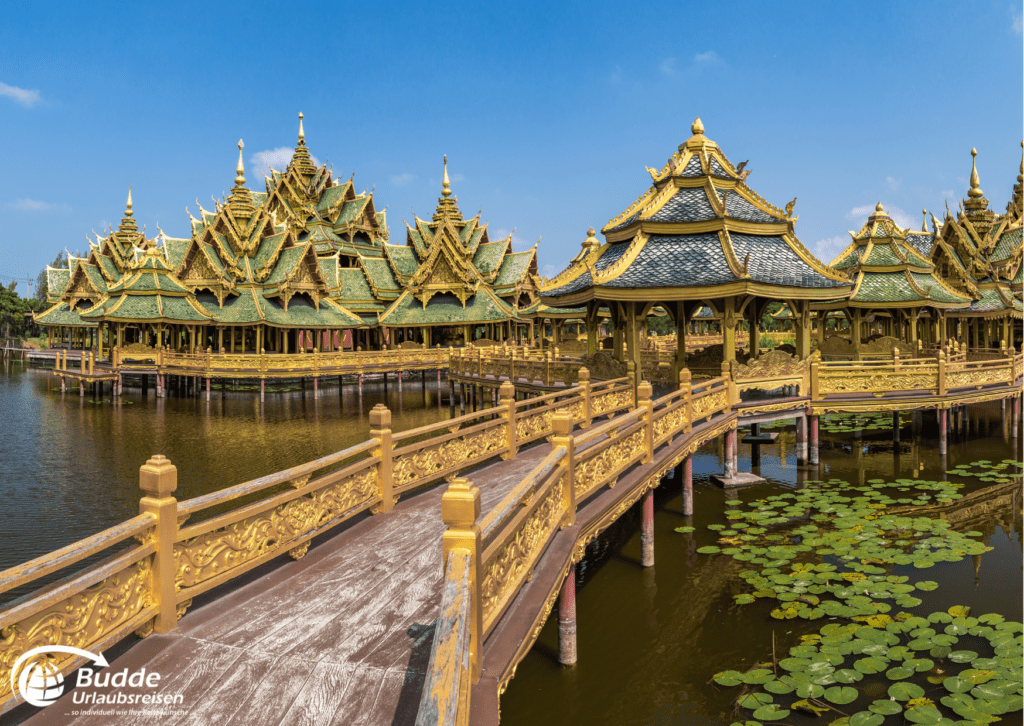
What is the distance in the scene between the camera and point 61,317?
4900 centimetres

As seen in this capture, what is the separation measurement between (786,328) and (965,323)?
1205 inches

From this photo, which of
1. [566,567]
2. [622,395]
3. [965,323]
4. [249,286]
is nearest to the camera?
[566,567]

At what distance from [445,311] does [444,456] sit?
3268cm

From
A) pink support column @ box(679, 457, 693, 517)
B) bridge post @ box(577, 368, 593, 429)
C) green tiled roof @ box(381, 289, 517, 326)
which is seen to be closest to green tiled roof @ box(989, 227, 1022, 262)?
green tiled roof @ box(381, 289, 517, 326)

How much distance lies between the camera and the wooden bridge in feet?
12.1

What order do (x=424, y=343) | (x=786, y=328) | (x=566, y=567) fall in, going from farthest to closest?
1. (x=786, y=328)
2. (x=424, y=343)
3. (x=566, y=567)

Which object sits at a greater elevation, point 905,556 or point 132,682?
point 132,682

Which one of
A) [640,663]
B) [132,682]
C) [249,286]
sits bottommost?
[640,663]

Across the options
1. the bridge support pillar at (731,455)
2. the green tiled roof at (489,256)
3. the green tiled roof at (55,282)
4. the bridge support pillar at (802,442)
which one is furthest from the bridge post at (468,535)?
the green tiled roof at (55,282)

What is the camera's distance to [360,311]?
4250cm

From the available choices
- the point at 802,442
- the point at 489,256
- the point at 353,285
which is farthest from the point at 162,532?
the point at 489,256

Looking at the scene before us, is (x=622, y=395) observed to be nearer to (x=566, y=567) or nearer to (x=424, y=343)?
(x=566, y=567)

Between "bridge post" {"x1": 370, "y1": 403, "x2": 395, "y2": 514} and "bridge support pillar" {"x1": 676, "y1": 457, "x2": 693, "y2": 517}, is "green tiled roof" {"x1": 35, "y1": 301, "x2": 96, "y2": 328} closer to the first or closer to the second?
"bridge support pillar" {"x1": 676, "y1": 457, "x2": 693, "y2": 517}

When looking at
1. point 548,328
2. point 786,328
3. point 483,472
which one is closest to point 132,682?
point 483,472
